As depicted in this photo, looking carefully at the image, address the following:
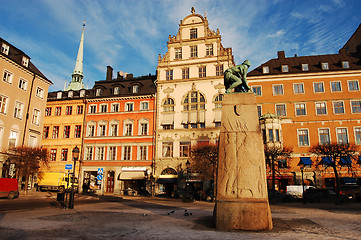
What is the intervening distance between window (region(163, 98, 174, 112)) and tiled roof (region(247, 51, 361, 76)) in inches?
449

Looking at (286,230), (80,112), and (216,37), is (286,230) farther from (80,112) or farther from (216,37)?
(80,112)

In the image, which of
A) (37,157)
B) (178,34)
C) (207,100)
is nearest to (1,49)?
(37,157)

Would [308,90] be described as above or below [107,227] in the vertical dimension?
above

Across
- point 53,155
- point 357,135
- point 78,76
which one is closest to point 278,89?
point 357,135

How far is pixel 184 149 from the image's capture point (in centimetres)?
3759

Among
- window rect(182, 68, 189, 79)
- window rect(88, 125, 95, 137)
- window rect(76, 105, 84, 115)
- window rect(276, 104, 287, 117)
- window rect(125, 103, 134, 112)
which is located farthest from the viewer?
window rect(76, 105, 84, 115)

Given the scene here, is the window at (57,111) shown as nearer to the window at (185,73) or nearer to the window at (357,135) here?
the window at (185,73)

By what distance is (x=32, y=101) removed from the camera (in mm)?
35469

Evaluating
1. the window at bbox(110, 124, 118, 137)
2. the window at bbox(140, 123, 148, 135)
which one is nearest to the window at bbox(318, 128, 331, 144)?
the window at bbox(140, 123, 148, 135)

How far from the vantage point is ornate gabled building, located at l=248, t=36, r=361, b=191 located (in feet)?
116

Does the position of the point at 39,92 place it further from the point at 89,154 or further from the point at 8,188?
the point at 8,188

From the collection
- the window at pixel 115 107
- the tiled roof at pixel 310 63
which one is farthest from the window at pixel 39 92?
the tiled roof at pixel 310 63

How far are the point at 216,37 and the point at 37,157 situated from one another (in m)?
27.4

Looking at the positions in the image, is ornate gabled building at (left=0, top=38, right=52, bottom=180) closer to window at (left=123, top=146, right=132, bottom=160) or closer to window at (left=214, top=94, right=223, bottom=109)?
window at (left=123, top=146, right=132, bottom=160)
